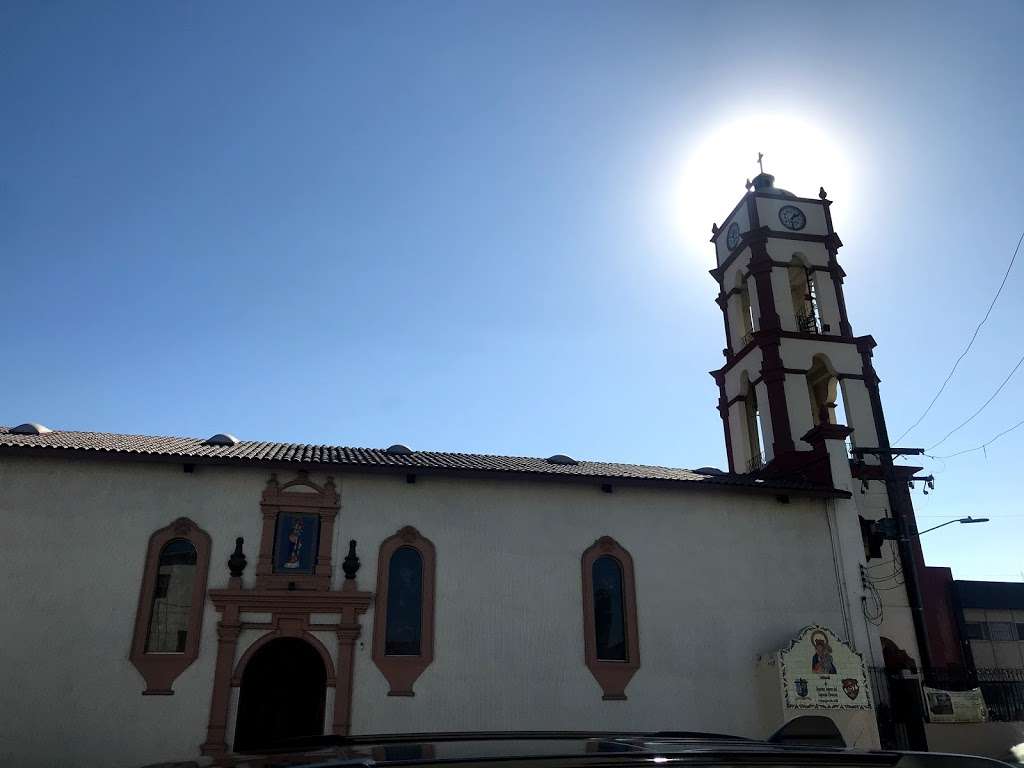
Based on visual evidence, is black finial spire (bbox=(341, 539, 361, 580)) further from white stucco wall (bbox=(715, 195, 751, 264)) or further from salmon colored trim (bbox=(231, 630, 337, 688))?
white stucco wall (bbox=(715, 195, 751, 264))

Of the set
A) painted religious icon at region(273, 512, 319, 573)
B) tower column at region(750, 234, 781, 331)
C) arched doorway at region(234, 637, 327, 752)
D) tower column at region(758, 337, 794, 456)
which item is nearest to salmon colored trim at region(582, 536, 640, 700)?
arched doorway at region(234, 637, 327, 752)

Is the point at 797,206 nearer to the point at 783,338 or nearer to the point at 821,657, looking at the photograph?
the point at 783,338

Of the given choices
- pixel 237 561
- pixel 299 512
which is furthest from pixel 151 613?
pixel 299 512

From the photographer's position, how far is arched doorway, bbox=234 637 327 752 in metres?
14.5

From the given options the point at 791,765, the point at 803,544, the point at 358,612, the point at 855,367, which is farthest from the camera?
the point at 855,367

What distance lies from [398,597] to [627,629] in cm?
480

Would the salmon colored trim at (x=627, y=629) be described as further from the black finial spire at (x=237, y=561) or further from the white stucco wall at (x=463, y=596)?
the black finial spire at (x=237, y=561)

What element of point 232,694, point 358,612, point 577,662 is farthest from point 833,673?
point 232,694

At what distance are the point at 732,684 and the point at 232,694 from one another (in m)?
9.86

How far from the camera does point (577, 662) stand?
50.9 feet

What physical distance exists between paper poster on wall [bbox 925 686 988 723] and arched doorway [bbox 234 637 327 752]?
41.1 feet

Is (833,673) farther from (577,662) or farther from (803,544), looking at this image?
(577,662)

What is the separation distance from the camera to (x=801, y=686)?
1552 centimetres

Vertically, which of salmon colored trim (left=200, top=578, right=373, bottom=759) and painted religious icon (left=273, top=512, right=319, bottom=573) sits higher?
painted religious icon (left=273, top=512, right=319, bottom=573)
